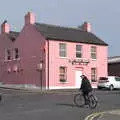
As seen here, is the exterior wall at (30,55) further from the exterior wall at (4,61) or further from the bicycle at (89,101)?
the bicycle at (89,101)

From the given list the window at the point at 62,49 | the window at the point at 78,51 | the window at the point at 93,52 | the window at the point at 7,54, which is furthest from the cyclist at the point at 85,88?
the window at the point at 7,54

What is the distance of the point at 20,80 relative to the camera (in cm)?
6128

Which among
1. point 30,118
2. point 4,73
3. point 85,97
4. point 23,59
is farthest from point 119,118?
point 4,73

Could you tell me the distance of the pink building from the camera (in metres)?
56.6

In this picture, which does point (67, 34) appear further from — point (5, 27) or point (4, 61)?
point (5, 27)

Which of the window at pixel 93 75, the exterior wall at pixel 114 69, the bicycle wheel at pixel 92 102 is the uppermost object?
the exterior wall at pixel 114 69

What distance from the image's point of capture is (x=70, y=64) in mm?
58188

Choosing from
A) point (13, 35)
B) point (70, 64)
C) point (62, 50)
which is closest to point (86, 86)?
point (62, 50)

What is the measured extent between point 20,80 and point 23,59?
2656 millimetres

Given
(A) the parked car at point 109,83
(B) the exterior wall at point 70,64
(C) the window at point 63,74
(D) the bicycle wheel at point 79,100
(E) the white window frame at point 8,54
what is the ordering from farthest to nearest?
1. (E) the white window frame at point 8,54
2. (C) the window at point 63,74
3. (B) the exterior wall at point 70,64
4. (A) the parked car at point 109,83
5. (D) the bicycle wheel at point 79,100

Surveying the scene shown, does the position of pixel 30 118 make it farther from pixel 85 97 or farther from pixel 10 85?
pixel 10 85

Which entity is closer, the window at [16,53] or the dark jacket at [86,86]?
the dark jacket at [86,86]

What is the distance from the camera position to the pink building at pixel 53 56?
56594 mm

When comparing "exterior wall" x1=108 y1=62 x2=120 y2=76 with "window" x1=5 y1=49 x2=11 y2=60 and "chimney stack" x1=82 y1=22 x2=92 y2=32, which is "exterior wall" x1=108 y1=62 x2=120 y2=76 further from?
"window" x1=5 y1=49 x2=11 y2=60
